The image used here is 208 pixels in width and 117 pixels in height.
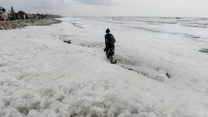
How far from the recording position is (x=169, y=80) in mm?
10773

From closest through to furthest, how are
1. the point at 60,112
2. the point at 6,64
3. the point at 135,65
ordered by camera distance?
the point at 60,112
the point at 6,64
the point at 135,65

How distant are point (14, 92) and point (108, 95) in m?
3.12

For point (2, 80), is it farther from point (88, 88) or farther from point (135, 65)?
point (135, 65)

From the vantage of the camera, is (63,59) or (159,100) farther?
(63,59)

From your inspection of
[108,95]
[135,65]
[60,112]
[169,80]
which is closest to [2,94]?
[60,112]

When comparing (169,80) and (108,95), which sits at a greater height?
(108,95)

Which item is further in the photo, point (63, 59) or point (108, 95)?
point (63, 59)

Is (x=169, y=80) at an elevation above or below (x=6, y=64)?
below

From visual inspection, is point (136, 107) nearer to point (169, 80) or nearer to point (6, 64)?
point (169, 80)

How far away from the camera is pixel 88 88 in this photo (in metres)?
7.45

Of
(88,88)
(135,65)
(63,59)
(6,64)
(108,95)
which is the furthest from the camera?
(135,65)

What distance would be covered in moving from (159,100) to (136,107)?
119cm

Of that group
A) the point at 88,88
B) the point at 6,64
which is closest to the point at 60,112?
the point at 88,88

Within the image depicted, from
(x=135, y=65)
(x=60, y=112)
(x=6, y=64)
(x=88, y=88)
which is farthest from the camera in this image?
(x=135, y=65)
